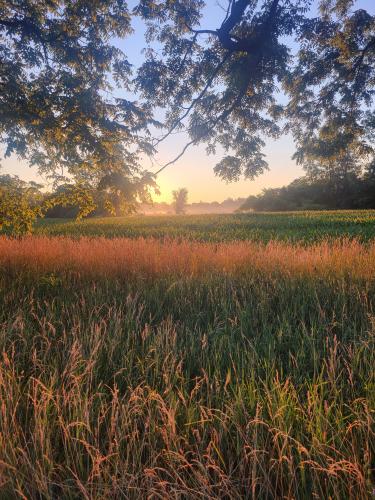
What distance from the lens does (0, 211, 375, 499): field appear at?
4.26 feet

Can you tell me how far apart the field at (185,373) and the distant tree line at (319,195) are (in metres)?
45.7

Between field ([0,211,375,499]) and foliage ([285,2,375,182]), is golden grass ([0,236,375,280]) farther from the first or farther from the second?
foliage ([285,2,375,182])

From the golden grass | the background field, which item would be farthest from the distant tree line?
the golden grass

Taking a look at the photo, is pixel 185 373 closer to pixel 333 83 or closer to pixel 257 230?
pixel 333 83

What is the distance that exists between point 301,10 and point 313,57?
125cm

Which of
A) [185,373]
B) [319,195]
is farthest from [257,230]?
[319,195]

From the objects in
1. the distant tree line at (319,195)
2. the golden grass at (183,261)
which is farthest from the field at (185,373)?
the distant tree line at (319,195)

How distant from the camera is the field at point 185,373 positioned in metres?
1.30

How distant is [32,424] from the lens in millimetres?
1624

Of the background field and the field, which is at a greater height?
the background field

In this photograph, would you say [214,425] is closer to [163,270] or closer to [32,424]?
[32,424]

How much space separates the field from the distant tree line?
45725 millimetres

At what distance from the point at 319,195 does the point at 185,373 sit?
54.2 meters

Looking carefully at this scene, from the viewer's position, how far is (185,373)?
7.22 ft
